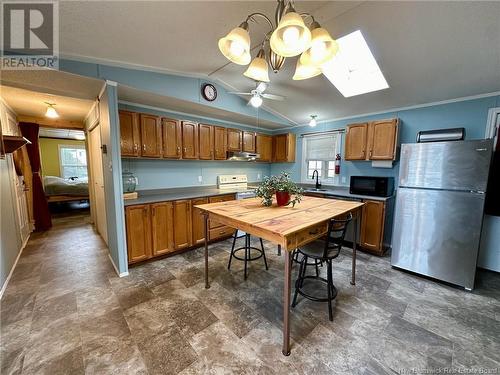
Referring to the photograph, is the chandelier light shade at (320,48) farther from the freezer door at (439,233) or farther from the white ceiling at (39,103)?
the white ceiling at (39,103)

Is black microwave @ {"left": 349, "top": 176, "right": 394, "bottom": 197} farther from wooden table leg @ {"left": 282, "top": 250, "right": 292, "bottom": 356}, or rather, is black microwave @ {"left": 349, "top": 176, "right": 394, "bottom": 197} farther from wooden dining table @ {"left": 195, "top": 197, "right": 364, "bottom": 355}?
wooden table leg @ {"left": 282, "top": 250, "right": 292, "bottom": 356}

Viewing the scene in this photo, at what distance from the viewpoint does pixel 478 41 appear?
189 cm

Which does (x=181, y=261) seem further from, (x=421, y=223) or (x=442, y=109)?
(x=442, y=109)

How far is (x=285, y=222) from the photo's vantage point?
1692 millimetres

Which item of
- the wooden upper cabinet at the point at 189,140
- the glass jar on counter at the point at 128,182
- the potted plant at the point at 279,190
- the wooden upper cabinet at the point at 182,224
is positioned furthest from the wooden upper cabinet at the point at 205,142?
the potted plant at the point at 279,190

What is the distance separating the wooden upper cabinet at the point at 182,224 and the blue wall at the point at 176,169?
72 cm

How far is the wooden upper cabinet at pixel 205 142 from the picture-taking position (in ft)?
12.1

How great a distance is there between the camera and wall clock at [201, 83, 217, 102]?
3121 mm

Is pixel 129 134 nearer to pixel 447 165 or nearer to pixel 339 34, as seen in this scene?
pixel 339 34

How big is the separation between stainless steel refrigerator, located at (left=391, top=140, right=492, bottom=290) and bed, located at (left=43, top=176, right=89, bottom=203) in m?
7.92

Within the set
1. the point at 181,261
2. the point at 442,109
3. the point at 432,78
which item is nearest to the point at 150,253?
the point at 181,261

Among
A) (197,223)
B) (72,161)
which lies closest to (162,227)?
(197,223)

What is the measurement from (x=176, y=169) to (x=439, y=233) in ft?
13.3

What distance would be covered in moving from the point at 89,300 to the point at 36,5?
2658 mm
